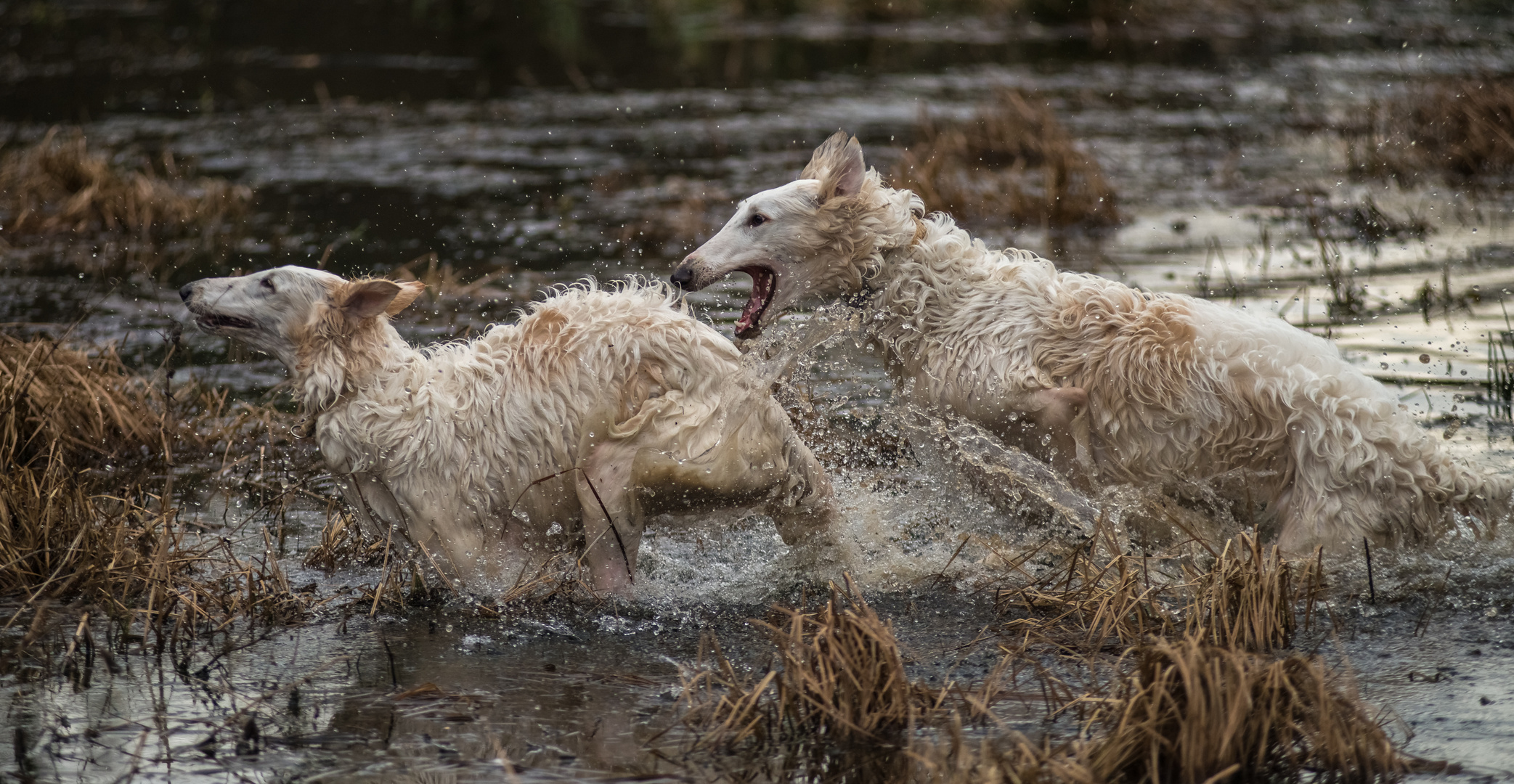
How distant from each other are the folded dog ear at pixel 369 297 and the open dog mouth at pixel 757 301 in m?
1.36

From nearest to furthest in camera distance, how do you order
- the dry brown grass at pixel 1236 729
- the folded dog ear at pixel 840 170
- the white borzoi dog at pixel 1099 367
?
the dry brown grass at pixel 1236 729 → the white borzoi dog at pixel 1099 367 → the folded dog ear at pixel 840 170

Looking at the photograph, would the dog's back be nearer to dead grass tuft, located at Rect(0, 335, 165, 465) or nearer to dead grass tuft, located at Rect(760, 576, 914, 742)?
dead grass tuft, located at Rect(760, 576, 914, 742)

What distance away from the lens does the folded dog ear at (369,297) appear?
18.2 ft

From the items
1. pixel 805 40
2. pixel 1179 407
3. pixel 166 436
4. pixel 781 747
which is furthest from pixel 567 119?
pixel 781 747

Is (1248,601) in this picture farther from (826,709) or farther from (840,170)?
(840,170)

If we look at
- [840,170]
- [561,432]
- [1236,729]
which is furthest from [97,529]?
[1236,729]

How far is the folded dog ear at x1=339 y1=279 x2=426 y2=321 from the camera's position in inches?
218

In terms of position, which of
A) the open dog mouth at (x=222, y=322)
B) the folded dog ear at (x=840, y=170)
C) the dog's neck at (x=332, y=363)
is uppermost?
A: the folded dog ear at (x=840, y=170)

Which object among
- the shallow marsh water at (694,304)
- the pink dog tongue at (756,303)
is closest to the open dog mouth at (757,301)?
the pink dog tongue at (756,303)

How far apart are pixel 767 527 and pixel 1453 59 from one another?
14.8 metres

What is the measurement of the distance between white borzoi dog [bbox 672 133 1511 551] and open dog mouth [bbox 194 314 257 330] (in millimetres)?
1746

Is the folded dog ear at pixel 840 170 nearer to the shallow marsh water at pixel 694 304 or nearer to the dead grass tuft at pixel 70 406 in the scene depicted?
the shallow marsh water at pixel 694 304

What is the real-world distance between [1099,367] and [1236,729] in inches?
81.6

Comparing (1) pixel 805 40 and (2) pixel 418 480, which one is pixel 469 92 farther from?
(2) pixel 418 480
